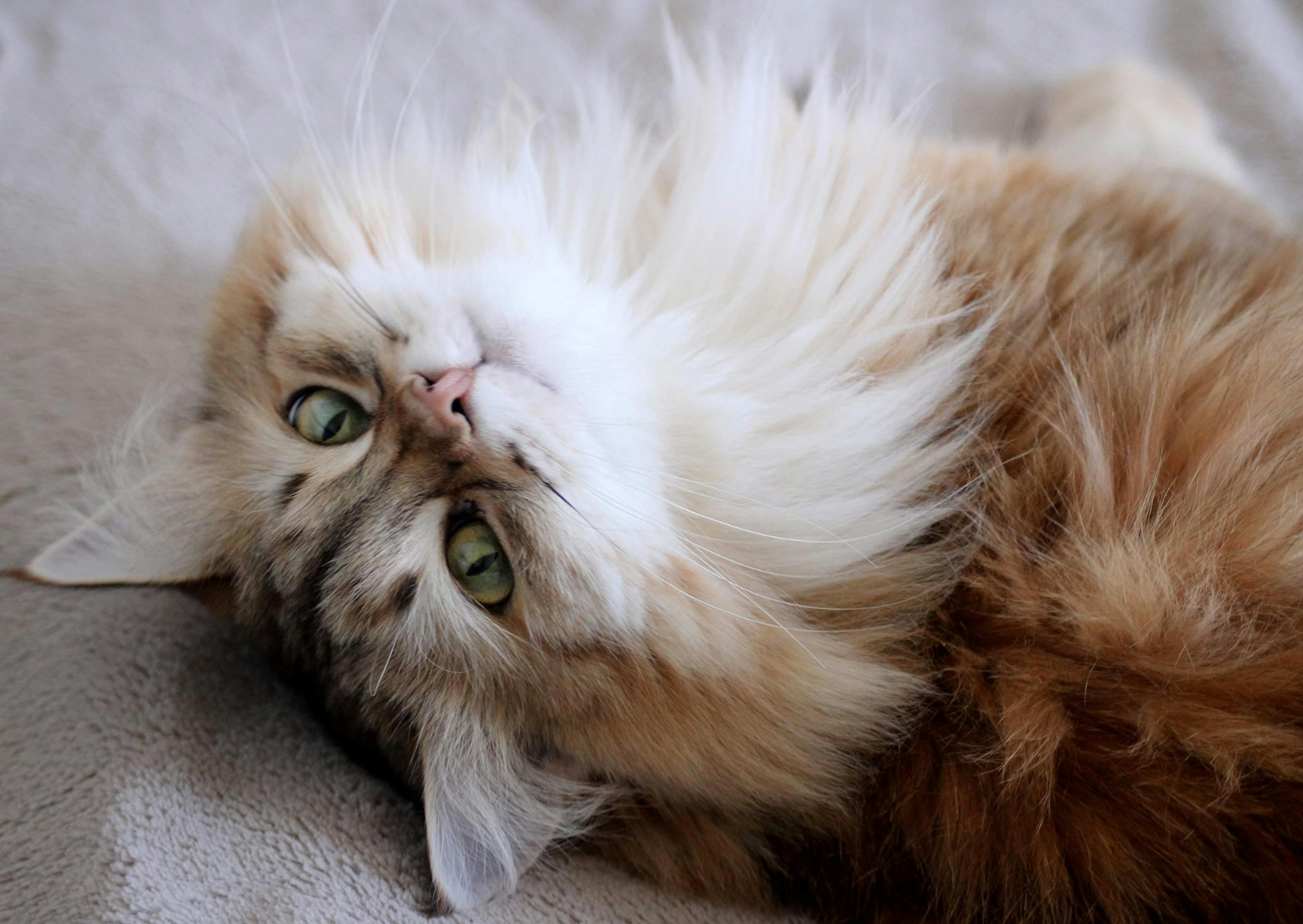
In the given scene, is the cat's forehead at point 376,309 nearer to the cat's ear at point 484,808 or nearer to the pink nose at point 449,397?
the pink nose at point 449,397

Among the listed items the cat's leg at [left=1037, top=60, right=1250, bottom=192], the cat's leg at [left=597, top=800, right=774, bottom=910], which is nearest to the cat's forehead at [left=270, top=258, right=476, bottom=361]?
the cat's leg at [left=597, top=800, right=774, bottom=910]

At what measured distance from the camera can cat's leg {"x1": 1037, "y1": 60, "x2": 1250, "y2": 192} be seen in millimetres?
1357

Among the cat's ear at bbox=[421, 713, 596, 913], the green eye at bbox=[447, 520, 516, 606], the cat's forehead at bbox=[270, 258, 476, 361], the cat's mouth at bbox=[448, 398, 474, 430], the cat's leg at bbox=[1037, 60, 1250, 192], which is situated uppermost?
the cat's leg at bbox=[1037, 60, 1250, 192]

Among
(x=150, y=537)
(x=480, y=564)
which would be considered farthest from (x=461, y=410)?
(x=150, y=537)

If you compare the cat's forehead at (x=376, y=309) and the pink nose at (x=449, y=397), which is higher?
the cat's forehead at (x=376, y=309)

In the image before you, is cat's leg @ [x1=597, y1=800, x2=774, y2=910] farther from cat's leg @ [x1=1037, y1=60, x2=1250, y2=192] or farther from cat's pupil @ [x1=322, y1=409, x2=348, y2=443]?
cat's leg @ [x1=1037, y1=60, x2=1250, y2=192]

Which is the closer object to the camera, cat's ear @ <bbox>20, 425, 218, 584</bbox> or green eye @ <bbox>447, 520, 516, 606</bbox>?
green eye @ <bbox>447, 520, 516, 606</bbox>

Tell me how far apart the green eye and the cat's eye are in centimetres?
20

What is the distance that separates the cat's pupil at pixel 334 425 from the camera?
1.01 m

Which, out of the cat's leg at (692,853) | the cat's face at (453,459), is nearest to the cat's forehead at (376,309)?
the cat's face at (453,459)

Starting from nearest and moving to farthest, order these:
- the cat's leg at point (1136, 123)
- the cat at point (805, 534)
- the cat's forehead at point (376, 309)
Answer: the cat at point (805, 534) → the cat's forehead at point (376, 309) → the cat's leg at point (1136, 123)

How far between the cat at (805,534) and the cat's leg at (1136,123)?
294 millimetres

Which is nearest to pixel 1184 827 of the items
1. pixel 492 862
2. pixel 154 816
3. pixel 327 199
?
pixel 492 862

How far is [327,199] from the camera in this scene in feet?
3.70
